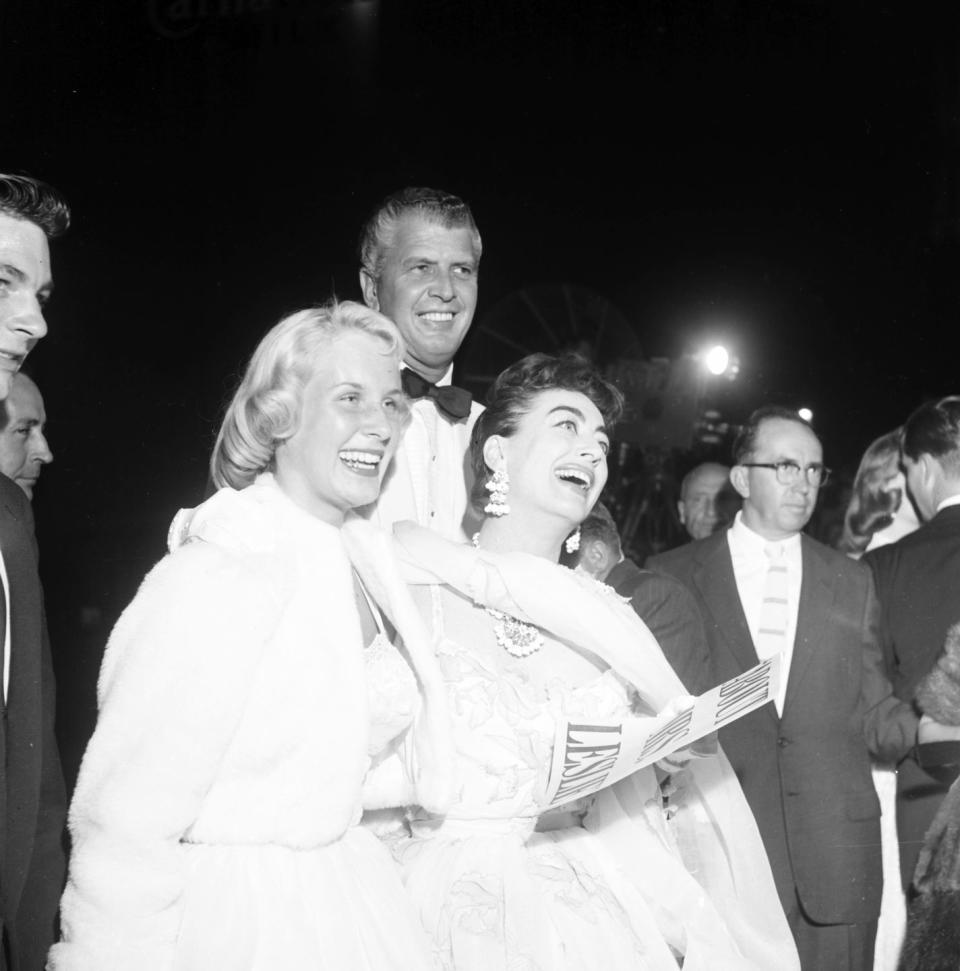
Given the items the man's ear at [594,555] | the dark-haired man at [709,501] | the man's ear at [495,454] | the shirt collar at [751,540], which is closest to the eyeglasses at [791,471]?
the shirt collar at [751,540]

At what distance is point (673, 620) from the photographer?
3486 mm

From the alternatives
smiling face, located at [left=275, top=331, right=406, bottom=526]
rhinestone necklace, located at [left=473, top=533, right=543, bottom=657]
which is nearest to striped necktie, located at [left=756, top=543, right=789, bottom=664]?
rhinestone necklace, located at [left=473, top=533, right=543, bottom=657]

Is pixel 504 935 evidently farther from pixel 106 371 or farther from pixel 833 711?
pixel 106 371

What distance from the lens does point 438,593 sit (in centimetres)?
284

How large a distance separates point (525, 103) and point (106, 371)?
234 centimetres

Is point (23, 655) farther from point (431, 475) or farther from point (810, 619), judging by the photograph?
point (810, 619)

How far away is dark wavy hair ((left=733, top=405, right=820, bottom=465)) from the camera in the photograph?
14.5ft

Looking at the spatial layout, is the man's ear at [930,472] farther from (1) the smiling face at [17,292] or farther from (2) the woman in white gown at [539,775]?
(1) the smiling face at [17,292]

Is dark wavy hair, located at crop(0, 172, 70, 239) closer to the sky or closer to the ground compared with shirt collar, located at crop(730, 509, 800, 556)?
closer to the sky

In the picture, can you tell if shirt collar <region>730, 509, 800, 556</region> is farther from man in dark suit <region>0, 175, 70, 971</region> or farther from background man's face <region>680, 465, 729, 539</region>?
man in dark suit <region>0, 175, 70, 971</region>

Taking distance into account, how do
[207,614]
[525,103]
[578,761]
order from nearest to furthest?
[207,614] < [578,761] < [525,103]

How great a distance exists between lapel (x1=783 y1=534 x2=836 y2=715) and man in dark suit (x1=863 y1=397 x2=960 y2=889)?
23 cm

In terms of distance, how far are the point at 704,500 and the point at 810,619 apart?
1575 mm

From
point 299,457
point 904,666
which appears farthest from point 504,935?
point 904,666
